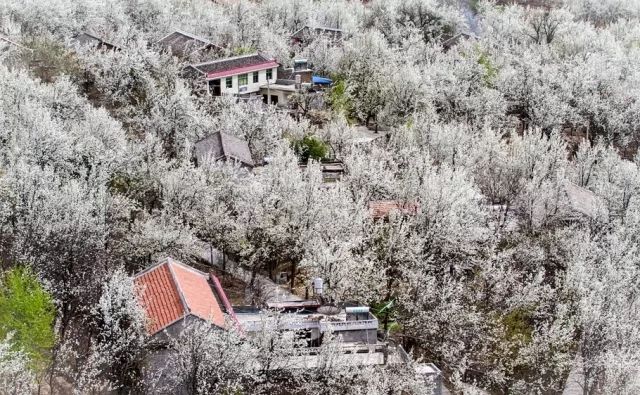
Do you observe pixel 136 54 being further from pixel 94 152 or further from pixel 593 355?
pixel 593 355

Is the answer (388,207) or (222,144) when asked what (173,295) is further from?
(222,144)

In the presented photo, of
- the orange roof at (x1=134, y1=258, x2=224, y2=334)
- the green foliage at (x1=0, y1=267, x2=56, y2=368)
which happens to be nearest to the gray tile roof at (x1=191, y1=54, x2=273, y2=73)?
the orange roof at (x1=134, y1=258, x2=224, y2=334)

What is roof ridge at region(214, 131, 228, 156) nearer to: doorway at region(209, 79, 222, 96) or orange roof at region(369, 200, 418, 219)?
orange roof at region(369, 200, 418, 219)

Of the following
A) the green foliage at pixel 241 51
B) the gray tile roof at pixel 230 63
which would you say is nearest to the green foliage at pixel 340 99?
the gray tile roof at pixel 230 63

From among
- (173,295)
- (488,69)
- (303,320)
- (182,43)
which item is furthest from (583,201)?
(182,43)

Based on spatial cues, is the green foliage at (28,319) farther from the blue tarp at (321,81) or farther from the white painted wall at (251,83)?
the blue tarp at (321,81)

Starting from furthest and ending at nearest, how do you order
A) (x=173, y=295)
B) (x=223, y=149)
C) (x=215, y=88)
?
(x=215, y=88)
(x=223, y=149)
(x=173, y=295)
